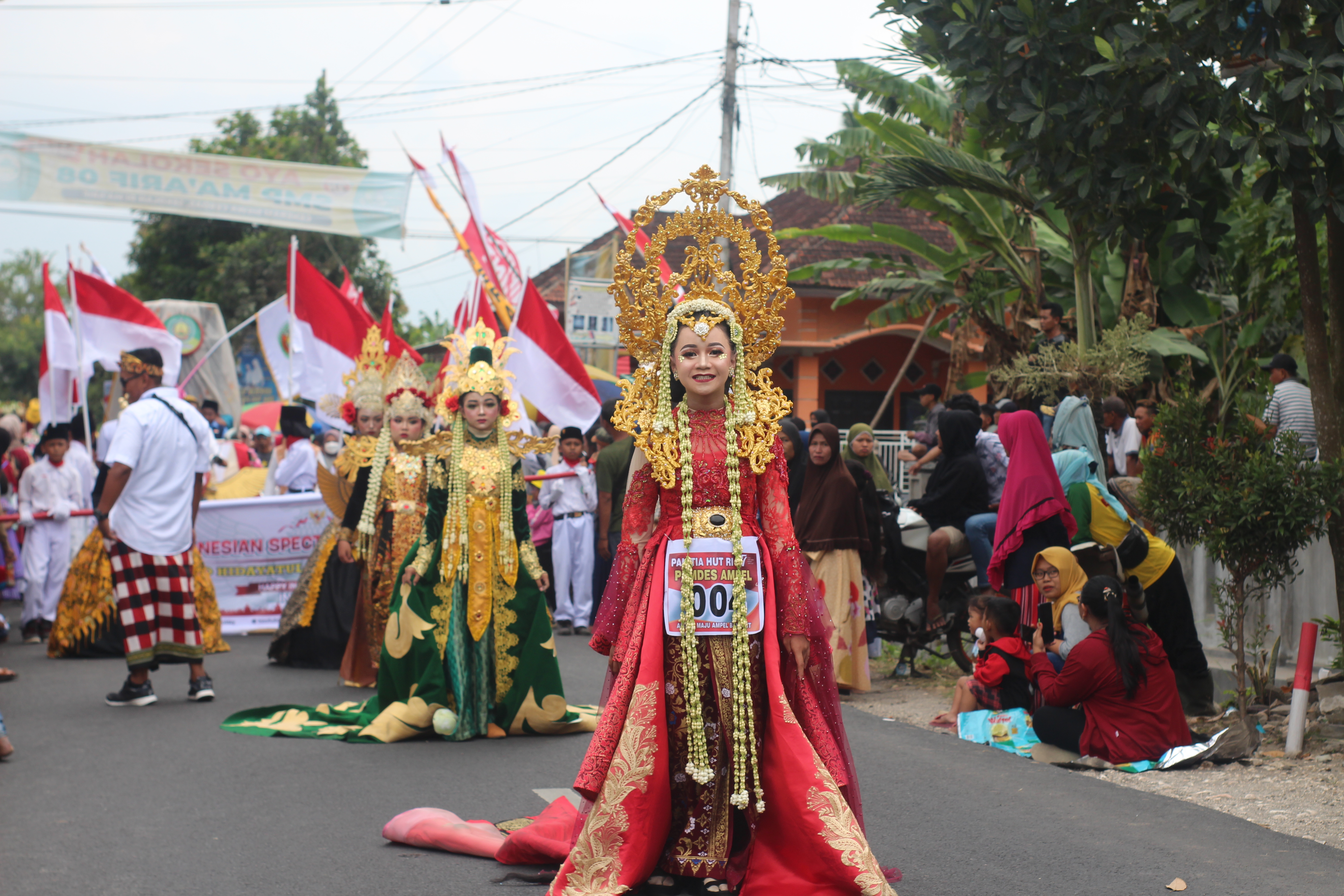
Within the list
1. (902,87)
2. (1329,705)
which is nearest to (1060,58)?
(1329,705)

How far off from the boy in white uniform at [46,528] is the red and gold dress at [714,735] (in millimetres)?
9083

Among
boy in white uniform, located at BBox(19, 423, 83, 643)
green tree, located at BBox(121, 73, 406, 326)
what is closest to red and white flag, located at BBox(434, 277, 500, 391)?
boy in white uniform, located at BBox(19, 423, 83, 643)

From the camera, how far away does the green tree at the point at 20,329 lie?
6212 cm

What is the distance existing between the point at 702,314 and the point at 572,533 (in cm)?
840

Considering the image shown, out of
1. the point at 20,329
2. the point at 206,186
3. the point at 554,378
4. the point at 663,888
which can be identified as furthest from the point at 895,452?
the point at 20,329

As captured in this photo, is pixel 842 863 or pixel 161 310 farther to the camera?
pixel 161 310

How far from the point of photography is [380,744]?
7227mm

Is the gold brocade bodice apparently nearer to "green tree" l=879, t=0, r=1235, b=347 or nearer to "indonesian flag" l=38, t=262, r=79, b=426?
"green tree" l=879, t=0, r=1235, b=347

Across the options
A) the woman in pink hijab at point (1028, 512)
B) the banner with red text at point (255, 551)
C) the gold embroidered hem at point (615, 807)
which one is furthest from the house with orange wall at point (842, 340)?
the gold embroidered hem at point (615, 807)

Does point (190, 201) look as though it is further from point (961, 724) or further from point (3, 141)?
point (961, 724)

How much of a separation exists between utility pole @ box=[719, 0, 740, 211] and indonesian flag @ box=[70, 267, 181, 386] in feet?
28.1

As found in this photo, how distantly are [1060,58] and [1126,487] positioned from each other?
2980 mm

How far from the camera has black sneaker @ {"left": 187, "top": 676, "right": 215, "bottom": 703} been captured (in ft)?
28.5

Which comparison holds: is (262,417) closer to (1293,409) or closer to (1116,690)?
(1293,409)
